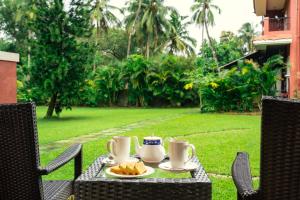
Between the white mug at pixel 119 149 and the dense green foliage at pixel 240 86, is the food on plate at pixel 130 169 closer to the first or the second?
the white mug at pixel 119 149

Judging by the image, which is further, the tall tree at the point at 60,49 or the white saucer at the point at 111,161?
the tall tree at the point at 60,49

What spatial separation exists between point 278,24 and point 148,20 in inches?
527

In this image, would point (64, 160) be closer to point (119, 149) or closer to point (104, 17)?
point (119, 149)

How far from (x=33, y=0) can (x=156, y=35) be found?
715 inches

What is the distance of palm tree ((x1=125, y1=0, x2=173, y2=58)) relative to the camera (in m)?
28.9

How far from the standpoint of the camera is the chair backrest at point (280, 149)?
1.61 metres

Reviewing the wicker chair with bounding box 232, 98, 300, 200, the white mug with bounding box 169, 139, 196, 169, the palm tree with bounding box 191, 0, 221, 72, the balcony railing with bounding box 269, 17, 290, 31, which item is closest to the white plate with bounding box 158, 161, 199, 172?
the white mug with bounding box 169, 139, 196, 169

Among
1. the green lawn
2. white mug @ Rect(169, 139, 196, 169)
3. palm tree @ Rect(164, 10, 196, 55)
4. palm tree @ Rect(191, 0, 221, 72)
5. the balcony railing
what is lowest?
the green lawn

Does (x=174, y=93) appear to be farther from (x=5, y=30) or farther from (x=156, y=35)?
(x=5, y=30)

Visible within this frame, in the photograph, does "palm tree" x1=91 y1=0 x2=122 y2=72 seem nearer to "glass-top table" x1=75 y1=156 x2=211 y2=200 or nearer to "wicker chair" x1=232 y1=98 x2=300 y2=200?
"glass-top table" x1=75 y1=156 x2=211 y2=200

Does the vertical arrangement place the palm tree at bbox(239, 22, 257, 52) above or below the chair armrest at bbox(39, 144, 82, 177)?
above

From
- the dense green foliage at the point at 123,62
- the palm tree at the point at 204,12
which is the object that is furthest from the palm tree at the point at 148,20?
the palm tree at the point at 204,12

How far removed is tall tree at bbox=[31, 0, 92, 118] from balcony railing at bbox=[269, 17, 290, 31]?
838 cm

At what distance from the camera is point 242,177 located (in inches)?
83.5
